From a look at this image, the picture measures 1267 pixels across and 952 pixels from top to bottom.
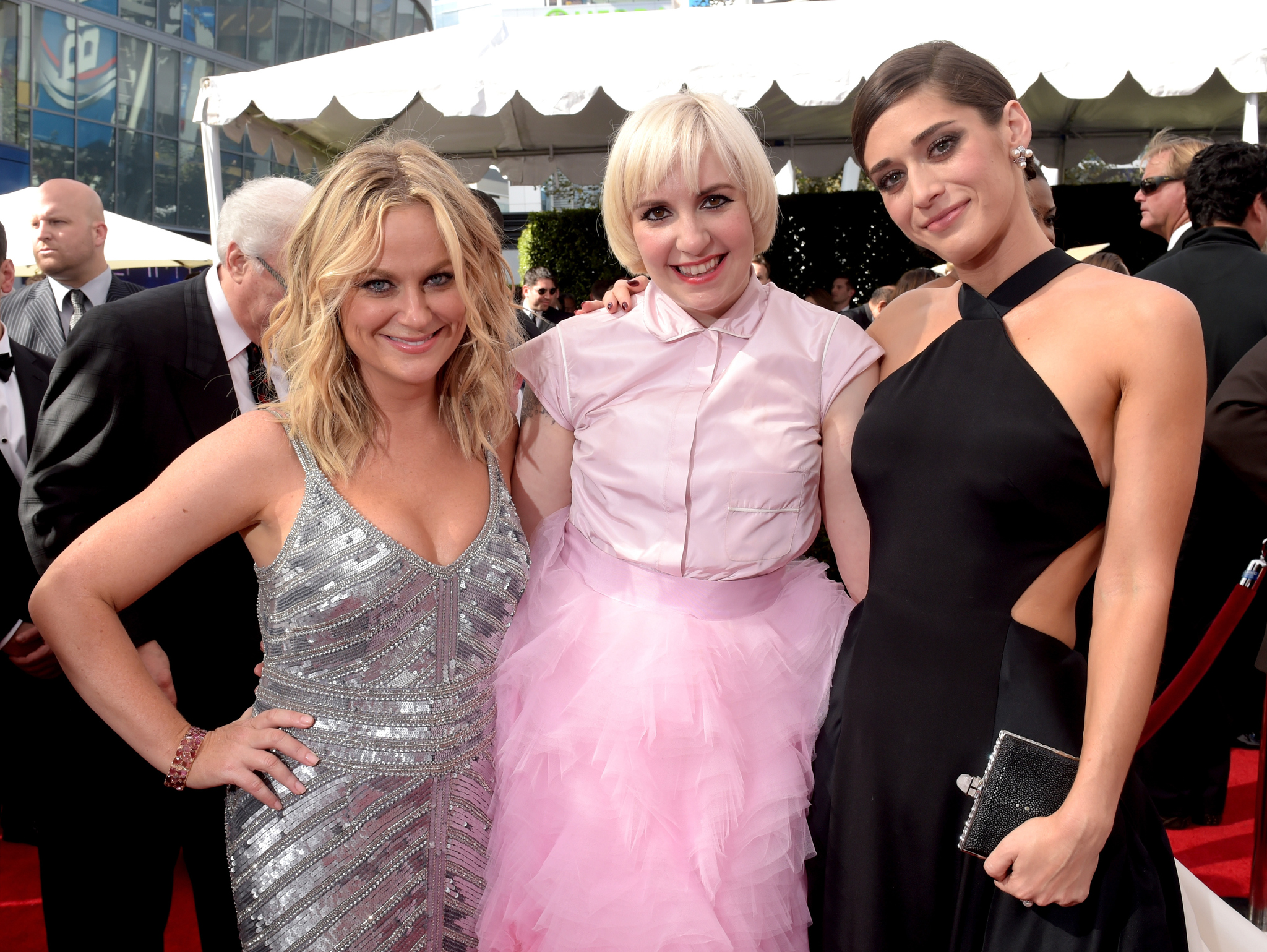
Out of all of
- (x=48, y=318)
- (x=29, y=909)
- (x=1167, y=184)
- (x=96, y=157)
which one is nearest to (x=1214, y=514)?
(x=1167, y=184)

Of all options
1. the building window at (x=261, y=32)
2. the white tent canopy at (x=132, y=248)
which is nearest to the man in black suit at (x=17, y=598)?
the white tent canopy at (x=132, y=248)

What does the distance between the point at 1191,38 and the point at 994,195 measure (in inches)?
190

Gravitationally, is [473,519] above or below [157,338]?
below

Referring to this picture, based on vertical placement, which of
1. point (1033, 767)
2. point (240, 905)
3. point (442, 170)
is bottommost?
point (240, 905)

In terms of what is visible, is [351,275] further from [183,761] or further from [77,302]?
[77,302]

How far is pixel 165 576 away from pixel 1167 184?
15.6ft

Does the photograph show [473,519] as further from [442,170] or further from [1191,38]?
[1191,38]

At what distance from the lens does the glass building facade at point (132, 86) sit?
736 inches

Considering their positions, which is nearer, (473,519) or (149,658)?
(473,519)

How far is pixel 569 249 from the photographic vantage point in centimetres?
1141

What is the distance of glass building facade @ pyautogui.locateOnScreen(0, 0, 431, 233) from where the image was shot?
61.4ft

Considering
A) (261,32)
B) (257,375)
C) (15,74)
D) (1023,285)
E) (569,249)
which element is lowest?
(257,375)

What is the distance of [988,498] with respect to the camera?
5.17 feet

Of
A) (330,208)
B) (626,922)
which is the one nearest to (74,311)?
(330,208)
